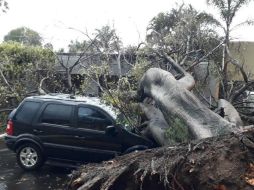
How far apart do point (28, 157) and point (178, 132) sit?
3.78 m

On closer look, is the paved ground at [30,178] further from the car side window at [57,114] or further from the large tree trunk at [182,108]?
the large tree trunk at [182,108]

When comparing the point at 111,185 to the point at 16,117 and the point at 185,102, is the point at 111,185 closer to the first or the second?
the point at 185,102

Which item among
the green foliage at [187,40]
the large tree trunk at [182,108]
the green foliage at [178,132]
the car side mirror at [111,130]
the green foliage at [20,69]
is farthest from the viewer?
the green foliage at [20,69]

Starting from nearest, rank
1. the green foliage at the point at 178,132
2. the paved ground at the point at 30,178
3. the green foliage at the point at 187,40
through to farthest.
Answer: the green foliage at the point at 178,132 < the paved ground at the point at 30,178 < the green foliage at the point at 187,40

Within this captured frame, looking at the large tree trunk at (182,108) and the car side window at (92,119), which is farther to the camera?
the car side window at (92,119)

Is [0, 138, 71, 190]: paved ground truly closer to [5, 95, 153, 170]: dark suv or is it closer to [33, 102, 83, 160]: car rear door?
[5, 95, 153, 170]: dark suv

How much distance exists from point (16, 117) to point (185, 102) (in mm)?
4122

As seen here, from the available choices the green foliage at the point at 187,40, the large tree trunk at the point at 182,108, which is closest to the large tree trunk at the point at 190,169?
the large tree trunk at the point at 182,108

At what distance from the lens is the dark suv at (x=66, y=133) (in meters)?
9.42

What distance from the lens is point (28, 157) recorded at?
394 inches

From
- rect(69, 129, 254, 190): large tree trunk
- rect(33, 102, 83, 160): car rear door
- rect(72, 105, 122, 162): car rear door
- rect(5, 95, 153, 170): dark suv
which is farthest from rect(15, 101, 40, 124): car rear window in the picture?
rect(69, 129, 254, 190): large tree trunk

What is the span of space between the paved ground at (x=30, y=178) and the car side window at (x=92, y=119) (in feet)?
3.92

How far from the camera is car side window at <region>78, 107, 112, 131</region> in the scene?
31.4ft

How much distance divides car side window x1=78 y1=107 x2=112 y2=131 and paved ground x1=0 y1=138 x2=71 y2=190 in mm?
1196
